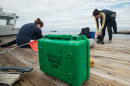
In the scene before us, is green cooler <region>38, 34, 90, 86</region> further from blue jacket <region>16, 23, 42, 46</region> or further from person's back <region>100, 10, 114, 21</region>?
person's back <region>100, 10, 114, 21</region>

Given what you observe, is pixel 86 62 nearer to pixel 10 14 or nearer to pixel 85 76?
pixel 85 76

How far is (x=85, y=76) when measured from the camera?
3.26 ft

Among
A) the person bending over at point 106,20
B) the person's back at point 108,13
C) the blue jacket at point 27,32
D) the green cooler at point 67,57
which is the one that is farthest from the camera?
the person's back at point 108,13

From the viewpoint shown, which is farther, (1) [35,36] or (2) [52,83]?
(1) [35,36]

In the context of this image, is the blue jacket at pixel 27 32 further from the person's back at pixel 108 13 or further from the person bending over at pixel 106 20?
the person's back at pixel 108 13

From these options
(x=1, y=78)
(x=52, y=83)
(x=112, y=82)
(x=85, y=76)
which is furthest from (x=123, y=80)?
(x=1, y=78)

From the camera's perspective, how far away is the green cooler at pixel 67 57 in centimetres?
84

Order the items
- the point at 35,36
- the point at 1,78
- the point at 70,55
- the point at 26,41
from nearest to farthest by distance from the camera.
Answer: the point at 70,55 < the point at 1,78 < the point at 26,41 < the point at 35,36

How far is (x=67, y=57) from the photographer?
0.88 metres

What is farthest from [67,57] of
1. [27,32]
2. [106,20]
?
[106,20]

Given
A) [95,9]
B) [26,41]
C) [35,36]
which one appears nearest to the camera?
[26,41]

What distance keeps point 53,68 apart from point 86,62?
0.43 metres

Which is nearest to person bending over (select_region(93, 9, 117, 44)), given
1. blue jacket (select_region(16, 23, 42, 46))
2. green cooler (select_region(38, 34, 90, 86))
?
blue jacket (select_region(16, 23, 42, 46))

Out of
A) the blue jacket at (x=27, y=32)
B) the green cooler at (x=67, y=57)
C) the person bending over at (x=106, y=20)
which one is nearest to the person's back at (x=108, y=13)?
the person bending over at (x=106, y=20)
